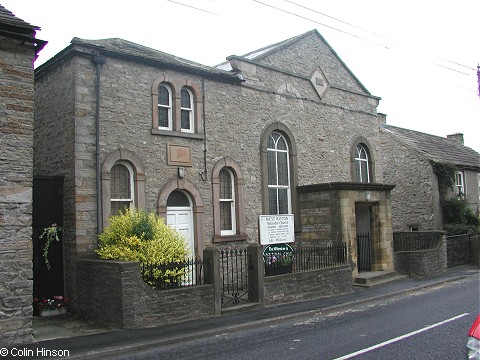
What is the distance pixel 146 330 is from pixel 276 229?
7.30 metres

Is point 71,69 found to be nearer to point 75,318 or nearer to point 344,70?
point 75,318

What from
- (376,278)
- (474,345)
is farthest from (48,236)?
(376,278)

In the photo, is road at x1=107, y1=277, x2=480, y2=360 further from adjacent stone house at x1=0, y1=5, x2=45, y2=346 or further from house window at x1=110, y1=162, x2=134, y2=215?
house window at x1=110, y1=162, x2=134, y2=215

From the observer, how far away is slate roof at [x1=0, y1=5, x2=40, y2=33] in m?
9.36

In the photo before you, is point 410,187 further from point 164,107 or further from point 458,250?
point 164,107

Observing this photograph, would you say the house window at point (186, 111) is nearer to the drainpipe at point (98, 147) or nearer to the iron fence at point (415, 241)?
the drainpipe at point (98, 147)

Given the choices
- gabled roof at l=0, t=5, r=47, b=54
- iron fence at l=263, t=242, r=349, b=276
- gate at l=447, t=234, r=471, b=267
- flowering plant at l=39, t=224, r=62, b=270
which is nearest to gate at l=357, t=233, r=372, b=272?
iron fence at l=263, t=242, r=349, b=276

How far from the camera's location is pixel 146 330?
9750 millimetres

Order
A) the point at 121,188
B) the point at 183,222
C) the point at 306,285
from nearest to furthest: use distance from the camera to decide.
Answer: the point at 121,188 < the point at 306,285 < the point at 183,222

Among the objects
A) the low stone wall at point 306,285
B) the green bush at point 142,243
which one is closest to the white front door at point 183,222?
the green bush at point 142,243

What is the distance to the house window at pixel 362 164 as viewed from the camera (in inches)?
820

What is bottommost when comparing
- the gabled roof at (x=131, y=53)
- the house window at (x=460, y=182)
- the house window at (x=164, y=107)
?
the house window at (x=460, y=182)

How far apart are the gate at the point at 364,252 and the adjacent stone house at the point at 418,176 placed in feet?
25.6

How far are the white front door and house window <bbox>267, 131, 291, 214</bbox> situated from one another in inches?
141
